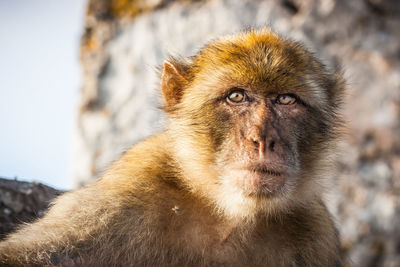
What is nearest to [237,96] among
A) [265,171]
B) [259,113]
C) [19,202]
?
[259,113]

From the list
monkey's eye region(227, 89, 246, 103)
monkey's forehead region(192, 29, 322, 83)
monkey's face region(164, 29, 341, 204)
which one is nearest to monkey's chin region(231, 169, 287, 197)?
monkey's face region(164, 29, 341, 204)

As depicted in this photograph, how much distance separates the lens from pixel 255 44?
3.45m

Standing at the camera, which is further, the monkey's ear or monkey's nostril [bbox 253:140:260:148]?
the monkey's ear

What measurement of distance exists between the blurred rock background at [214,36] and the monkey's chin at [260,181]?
3212mm

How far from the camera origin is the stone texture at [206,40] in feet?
20.0

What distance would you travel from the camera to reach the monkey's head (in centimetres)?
294

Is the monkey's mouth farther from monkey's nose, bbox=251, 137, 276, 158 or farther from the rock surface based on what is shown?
the rock surface

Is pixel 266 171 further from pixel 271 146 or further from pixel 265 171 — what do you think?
pixel 271 146

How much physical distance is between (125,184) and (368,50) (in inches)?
167

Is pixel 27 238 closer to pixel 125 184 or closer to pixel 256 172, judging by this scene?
pixel 125 184

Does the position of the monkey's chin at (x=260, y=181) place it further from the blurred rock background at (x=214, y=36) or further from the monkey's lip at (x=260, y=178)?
the blurred rock background at (x=214, y=36)

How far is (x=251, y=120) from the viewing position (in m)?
3.03

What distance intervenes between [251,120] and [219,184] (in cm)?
44

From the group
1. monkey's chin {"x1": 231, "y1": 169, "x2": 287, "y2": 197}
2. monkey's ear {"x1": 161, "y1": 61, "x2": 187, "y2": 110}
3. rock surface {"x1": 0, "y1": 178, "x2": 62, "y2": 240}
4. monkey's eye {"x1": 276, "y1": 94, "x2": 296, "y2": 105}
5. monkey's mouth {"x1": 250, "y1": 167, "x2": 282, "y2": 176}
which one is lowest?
rock surface {"x1": 0, "y1": 178, "x2": 62, "y2": 240}
